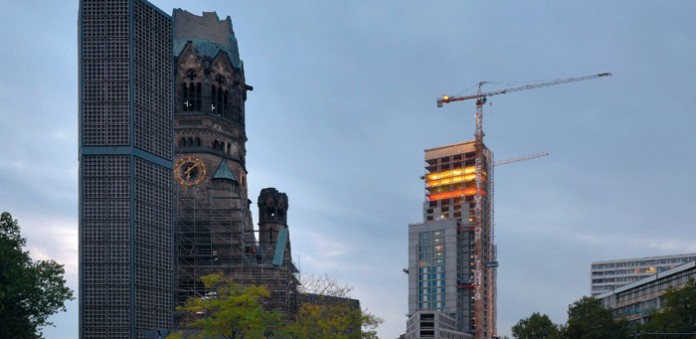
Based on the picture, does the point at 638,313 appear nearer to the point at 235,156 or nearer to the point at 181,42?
the point at 235,156

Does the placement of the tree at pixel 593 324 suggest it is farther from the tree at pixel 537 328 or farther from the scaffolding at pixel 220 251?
the scaffolding at pixel 220 251

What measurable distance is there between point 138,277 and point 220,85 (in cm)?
4116

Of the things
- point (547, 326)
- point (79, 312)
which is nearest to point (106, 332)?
point (79, 312)

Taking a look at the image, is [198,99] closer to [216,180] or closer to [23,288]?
[216,180]

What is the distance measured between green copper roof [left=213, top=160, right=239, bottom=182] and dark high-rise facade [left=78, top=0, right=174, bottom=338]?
1781cm

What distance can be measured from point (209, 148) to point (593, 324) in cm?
5853

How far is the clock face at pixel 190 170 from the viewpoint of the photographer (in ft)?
480

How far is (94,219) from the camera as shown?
123m

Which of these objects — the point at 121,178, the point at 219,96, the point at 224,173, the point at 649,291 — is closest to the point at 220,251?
the point at 224,173

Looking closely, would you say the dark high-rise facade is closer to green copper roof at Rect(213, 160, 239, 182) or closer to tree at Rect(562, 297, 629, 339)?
green copper roof at Rect(213, 160, 239, 182)

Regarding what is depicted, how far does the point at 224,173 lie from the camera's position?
484ft

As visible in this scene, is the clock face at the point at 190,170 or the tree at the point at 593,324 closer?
the tree at the point at 593,324

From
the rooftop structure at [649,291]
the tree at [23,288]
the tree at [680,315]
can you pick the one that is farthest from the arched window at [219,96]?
the tree at [680,315]

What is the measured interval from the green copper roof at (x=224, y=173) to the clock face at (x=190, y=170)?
198cm
